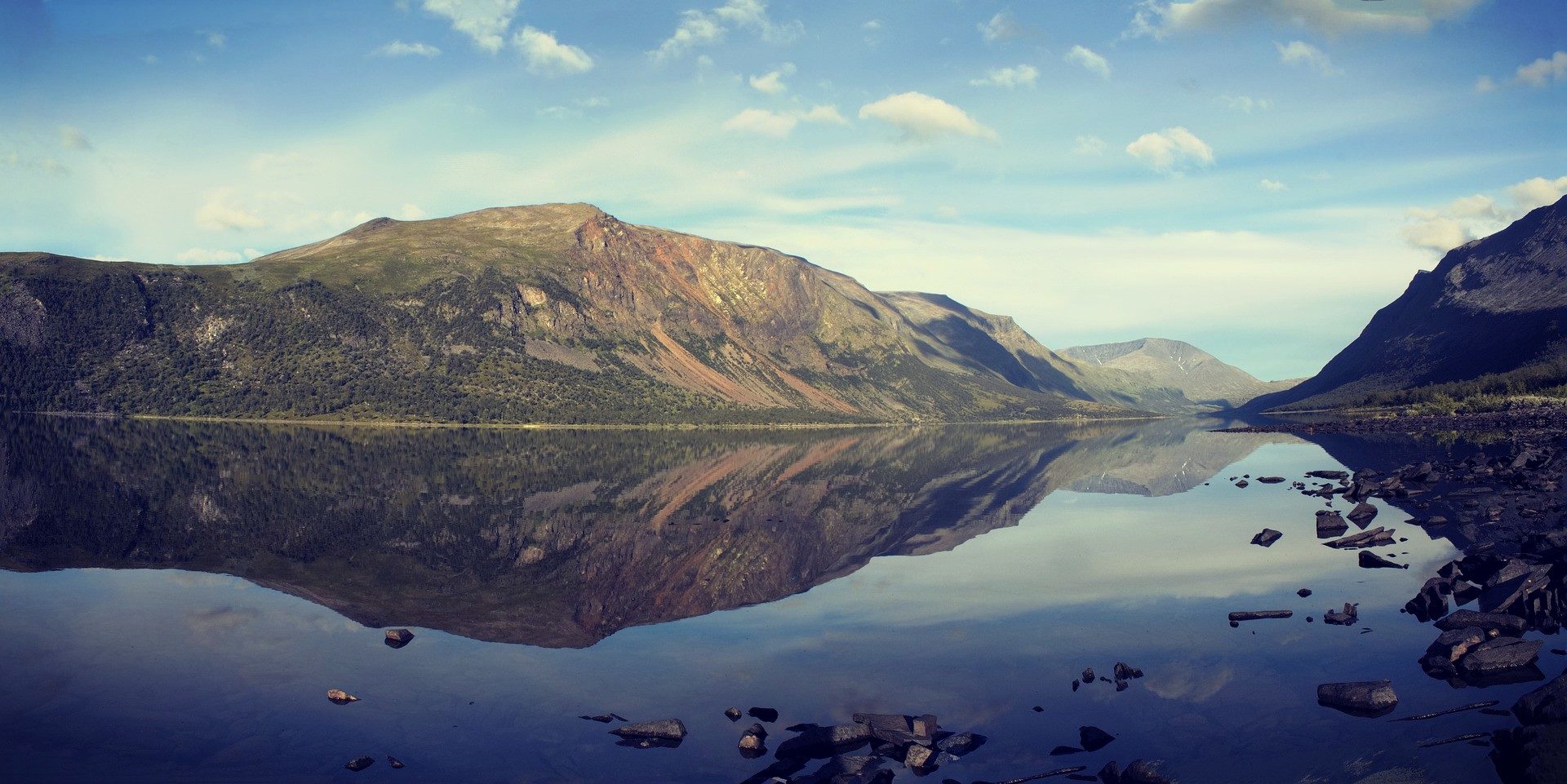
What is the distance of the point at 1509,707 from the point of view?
846 inches

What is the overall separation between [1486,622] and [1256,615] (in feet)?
20.8

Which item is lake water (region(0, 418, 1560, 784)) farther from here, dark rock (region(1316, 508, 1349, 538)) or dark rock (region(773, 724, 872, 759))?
dark rock (region(1316, 508, 1349, 538))

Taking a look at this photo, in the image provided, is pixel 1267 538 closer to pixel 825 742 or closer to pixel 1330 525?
pixel 1330 525

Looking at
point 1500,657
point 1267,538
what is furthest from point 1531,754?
point 1267,538

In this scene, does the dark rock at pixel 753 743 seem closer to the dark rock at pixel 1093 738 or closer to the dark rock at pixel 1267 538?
the dark rock at pixel 1093 738

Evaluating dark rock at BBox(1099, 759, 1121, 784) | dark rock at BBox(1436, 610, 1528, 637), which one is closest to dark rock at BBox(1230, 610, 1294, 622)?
dark rock at BBox(1436, 610, 1528, 637)

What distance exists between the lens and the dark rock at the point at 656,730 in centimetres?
2073

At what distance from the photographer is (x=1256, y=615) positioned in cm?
3162

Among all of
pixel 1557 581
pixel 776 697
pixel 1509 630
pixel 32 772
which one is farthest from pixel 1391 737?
pixel 32 772

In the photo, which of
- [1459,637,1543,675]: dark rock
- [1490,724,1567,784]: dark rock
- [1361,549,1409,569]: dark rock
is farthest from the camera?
[1361,549,1409,569]: dark rock

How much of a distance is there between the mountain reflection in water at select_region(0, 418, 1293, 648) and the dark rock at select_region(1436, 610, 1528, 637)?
21.9 metres

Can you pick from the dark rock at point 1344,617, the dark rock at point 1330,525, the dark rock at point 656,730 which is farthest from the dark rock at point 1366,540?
the dark rock at point 656,730

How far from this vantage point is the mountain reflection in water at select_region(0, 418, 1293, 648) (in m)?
35.8

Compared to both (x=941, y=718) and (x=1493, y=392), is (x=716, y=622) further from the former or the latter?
(x=1493, y=392)
